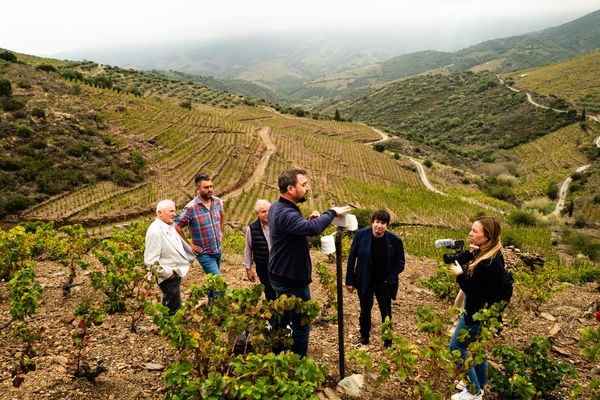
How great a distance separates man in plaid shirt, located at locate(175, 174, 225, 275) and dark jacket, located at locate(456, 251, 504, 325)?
11.7ft

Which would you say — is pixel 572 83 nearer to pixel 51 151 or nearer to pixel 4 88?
pixel 51 151

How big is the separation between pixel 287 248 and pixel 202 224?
2190 mm

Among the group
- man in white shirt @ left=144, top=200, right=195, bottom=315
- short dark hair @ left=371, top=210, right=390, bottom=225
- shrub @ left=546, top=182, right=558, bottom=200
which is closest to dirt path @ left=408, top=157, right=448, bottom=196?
shrub @ left=546, top=182, right=558, bottom=200

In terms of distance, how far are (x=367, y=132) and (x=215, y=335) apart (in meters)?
62.7

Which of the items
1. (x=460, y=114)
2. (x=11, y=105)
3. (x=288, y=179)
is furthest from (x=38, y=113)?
(x=460, y=114)

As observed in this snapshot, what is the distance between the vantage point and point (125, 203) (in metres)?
21.9

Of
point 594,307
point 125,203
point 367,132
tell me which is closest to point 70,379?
point 594,307

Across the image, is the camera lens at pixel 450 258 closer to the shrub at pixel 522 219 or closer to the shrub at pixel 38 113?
the shrub at pixel 522 219

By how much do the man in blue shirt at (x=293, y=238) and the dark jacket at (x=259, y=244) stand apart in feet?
3.64

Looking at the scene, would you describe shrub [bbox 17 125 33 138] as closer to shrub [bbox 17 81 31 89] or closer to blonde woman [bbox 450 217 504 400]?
shrub [bbox 17 81 31 89]

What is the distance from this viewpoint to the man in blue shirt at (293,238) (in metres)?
3.47

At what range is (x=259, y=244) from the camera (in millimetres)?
4945

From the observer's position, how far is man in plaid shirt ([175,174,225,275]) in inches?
210

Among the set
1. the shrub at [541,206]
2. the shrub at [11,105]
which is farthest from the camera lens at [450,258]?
the shrub at [541,206]
